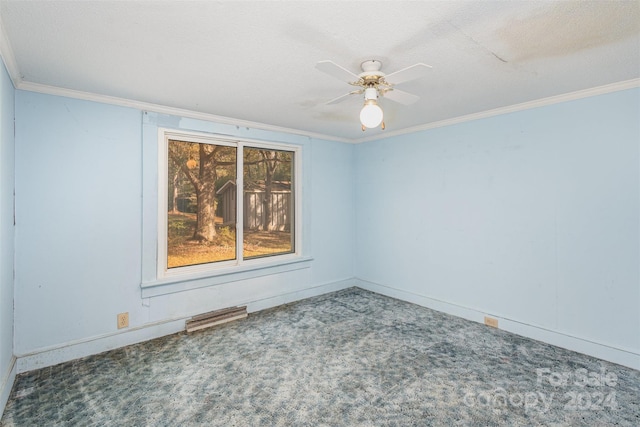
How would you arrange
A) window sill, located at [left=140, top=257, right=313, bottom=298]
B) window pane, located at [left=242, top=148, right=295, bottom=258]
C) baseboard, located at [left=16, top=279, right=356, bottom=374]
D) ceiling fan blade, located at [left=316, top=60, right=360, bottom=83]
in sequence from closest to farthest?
ceiling fan blade, located at [left=316, top=60, right=360, bottom=83] < baseboard, located at [left=16, top=279, right=356, bottom=374] < window sill, located at [left=140, top=257, right=313, bottom=298] < window pane, located at [left=242, top=148, right=295, bottom=258]

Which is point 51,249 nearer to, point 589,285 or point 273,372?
point 273,372

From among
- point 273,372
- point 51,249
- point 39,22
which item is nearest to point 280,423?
point 273,372

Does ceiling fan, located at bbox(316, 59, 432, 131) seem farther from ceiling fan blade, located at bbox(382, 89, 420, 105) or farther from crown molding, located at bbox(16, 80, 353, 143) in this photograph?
crown molding, located at bbox(16, 80, 353, 143)

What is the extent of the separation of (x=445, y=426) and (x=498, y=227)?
2.19 m

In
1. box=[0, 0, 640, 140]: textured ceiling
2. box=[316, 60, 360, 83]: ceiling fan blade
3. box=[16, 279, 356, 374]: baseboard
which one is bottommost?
box=[16, 279, 356, 374]: baseboard

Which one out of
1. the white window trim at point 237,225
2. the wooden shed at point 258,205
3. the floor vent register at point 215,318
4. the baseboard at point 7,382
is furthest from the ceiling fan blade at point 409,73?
the baseboard at point 7,382

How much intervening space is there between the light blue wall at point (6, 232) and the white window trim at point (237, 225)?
3.32 feet

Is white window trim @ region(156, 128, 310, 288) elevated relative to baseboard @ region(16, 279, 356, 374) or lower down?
elevated

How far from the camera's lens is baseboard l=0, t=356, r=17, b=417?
A: 201cm

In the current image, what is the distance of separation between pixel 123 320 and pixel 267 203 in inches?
81.2

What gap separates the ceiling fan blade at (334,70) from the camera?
171 cm

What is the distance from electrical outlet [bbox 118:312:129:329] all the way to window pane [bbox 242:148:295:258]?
1377 millimetres

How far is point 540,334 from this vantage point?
3039mm

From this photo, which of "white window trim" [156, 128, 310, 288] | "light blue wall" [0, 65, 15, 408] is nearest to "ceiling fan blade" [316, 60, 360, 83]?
"light blue wall" [0, 65, 15, 408]
